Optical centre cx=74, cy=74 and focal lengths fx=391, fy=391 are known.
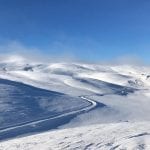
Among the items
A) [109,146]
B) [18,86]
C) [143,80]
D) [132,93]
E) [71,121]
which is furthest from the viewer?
[143,80]

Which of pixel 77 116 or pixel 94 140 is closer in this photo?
pixel 94 140

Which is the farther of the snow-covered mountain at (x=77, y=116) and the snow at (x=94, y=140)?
the snow-covered mountain at (x=77, y=116)

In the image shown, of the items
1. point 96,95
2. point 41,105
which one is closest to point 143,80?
point 96,95

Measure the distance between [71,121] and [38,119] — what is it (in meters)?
4.58

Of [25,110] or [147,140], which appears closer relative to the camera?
[147,140]

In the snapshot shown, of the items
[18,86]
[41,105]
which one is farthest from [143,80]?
[41,105]

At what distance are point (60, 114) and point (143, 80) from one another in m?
66.3

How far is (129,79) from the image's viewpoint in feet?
399

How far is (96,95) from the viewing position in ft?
275

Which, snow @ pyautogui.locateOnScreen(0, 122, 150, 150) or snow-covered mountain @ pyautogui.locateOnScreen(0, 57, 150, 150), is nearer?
snow @ pyautogui.locateOnScreen(0, 122, 150, 150)

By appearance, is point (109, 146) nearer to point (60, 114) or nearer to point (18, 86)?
point (60, 114)

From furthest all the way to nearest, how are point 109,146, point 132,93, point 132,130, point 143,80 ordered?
point 143,80, point 132,93, point 132,130, point 109,146

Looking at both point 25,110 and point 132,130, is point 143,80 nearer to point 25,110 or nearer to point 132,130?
point 25,110

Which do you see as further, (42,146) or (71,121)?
(71,121)
